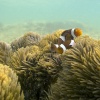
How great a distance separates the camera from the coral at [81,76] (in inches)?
77.2

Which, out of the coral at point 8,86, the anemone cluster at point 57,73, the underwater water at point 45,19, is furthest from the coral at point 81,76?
the underwater water at point 45,19

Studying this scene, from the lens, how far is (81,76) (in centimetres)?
203

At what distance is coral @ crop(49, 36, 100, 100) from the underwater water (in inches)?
433

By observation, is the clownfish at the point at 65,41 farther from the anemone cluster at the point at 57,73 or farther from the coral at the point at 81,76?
the coral at the point at 81,76

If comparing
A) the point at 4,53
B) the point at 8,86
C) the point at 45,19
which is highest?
the point at 8,86

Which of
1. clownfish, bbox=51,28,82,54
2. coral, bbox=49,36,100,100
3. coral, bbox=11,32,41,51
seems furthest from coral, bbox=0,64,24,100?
coral, bbox=11,32,41,51

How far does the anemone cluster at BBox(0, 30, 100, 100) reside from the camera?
1.94m

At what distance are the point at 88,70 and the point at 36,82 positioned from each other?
2.85 ft

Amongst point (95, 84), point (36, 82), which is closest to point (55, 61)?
point (36, 82)

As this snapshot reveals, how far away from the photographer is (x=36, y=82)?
105 inches

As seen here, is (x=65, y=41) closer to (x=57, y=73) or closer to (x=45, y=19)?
(x=57, y=73)

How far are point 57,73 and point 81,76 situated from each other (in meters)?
0.55

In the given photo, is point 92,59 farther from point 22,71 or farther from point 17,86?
point 22,71

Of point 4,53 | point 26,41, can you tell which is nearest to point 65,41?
point 4,53
